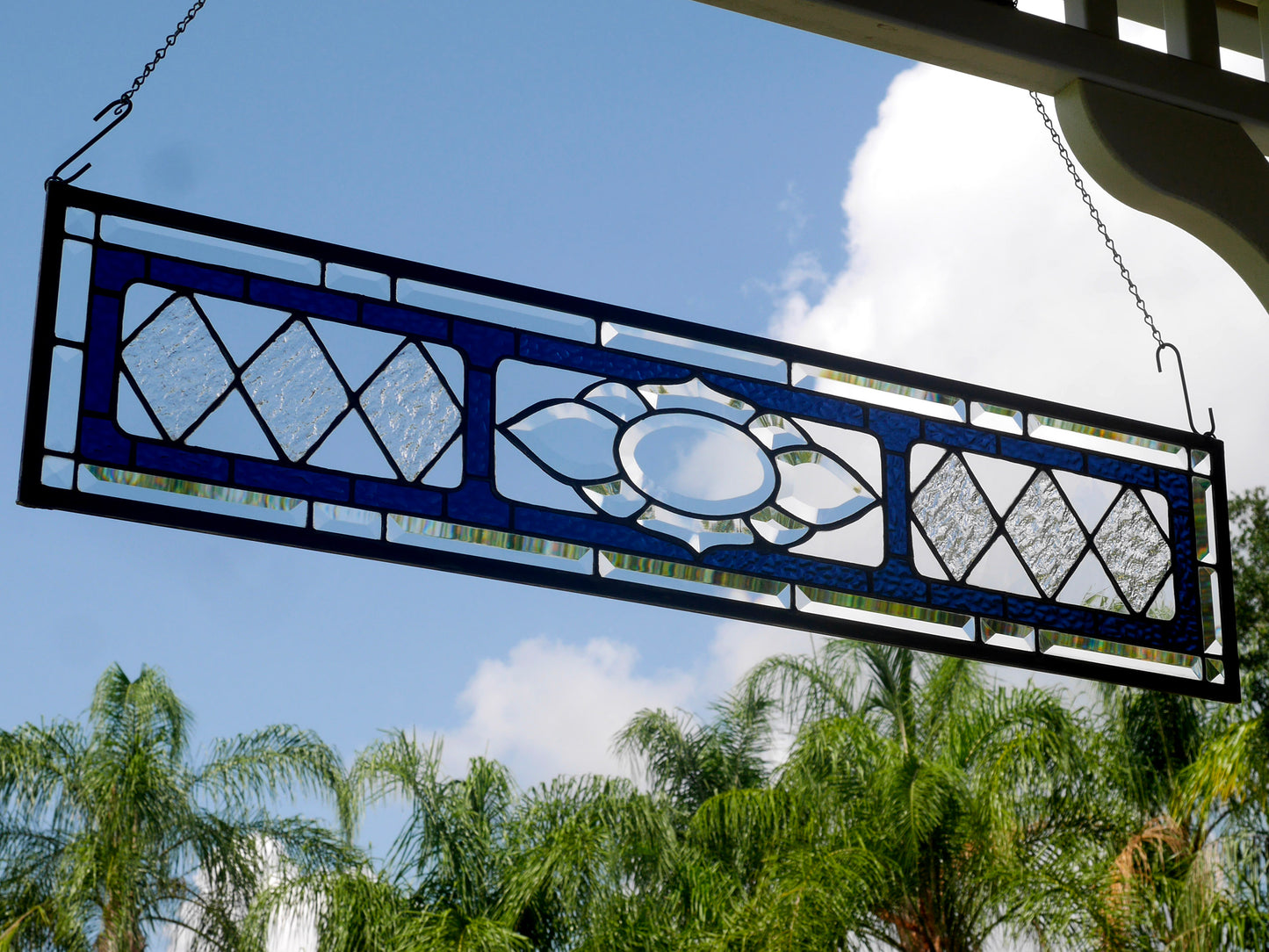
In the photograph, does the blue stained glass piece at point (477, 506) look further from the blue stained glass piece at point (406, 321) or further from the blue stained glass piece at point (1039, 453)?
the blue stained glass piece at point (1039, 453)

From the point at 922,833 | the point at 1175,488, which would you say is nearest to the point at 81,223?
the point at 1175,488

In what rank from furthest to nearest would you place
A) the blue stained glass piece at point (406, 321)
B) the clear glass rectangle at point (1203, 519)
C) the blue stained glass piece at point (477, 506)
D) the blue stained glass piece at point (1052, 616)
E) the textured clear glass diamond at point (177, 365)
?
the clear glass rectangle at point (1203, 519)
the blue stained glass piece at point (1052, 616)
the blue stained glass piece at point (406, 321)
the blue stained glass piece at point (477, 506)
the textured clear glass diamond at point (177, 365)

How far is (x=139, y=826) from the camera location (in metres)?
11.2

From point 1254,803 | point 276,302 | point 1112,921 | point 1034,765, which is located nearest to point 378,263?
point 276,302

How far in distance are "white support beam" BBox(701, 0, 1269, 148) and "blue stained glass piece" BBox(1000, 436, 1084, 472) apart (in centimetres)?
66

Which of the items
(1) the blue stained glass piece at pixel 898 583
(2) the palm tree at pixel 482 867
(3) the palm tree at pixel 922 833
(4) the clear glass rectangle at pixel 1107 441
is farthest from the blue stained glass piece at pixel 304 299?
(2) the palm tree at pixel 482 867

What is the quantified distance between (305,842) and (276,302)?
32.5 feet

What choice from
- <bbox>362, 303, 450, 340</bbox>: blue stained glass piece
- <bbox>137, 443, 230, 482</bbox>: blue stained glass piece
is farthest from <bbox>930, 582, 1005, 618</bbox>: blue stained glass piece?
<bbox>137, 443, 230, 482</bbox>: blue stained glass piece

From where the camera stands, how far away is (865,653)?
13133mm

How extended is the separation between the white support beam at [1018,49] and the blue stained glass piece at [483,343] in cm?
66

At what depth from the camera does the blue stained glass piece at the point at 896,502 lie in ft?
9.06

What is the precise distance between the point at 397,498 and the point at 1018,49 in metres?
1.35

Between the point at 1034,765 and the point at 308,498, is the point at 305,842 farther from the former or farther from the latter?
the point at 308,498

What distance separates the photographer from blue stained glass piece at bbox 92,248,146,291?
229 cm
